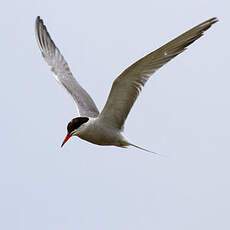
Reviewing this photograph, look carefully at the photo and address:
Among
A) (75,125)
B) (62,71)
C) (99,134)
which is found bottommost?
(99,134)

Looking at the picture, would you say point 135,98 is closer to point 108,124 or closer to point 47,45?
point 108,124

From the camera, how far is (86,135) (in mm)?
11031

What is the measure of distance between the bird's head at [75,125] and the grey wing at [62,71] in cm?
81

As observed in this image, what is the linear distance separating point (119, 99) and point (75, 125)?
0.69 m

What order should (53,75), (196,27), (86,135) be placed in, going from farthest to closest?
(53,75) → (86,135) → (196,27)

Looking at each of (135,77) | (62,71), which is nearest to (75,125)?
(135,77)

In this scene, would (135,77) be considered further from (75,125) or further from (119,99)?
(75,125)

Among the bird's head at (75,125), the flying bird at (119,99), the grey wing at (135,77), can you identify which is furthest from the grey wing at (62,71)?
the grey wing at (135,77)

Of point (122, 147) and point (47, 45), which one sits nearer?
point (122, 147)

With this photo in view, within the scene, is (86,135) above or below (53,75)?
below

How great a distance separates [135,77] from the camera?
10.5 m

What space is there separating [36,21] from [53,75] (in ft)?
4.30

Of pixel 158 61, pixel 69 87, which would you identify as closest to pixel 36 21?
pixel 69 87

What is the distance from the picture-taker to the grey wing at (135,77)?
9.77 metres
